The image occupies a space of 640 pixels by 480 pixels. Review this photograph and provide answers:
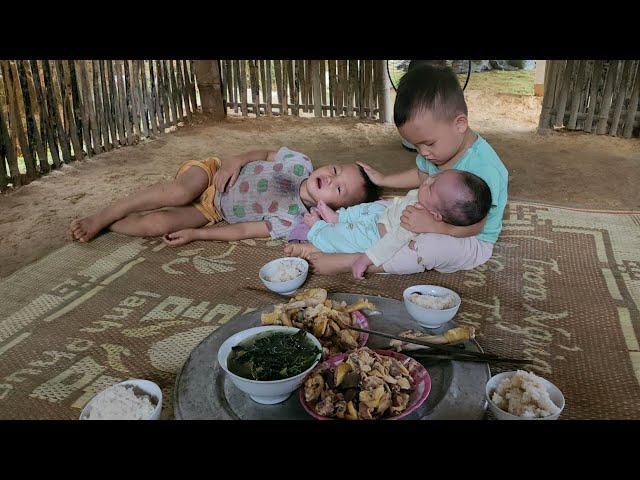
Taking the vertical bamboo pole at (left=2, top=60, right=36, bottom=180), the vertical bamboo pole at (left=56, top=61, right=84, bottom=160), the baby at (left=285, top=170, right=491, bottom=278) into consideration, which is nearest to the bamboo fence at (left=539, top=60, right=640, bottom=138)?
the baby at (left=285, top=170, right=491, bottom=278)

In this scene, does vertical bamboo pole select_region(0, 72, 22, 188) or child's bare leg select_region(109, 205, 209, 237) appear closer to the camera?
child's bare leg select_region(109, 205, 209, 237)

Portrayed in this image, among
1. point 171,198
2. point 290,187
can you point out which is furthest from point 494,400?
point 171,198

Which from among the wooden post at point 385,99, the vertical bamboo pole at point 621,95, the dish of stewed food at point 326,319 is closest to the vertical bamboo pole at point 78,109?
the wooden post at point 385,99

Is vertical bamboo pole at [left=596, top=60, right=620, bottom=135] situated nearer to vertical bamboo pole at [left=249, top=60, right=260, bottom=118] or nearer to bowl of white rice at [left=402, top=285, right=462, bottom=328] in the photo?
vertical bamboo pole at [left=249, top=60, right=260, bottom=118]

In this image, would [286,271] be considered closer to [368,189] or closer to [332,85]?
[368,189]

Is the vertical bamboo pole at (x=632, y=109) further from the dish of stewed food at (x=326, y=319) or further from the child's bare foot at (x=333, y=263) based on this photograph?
the dish of stewed food at (x=326, y=319)

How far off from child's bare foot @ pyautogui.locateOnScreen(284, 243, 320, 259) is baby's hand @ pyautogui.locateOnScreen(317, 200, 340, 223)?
193 mm

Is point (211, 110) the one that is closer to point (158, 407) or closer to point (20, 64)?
point (20, 64)

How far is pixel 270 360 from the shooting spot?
5.22 ft

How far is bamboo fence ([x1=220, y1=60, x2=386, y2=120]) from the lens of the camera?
6.66 meters

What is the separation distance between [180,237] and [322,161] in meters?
2.38

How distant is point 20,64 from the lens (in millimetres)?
4379

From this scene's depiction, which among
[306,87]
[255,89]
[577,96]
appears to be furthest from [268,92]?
[577,96]

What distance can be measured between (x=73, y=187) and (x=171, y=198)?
5.59ft
